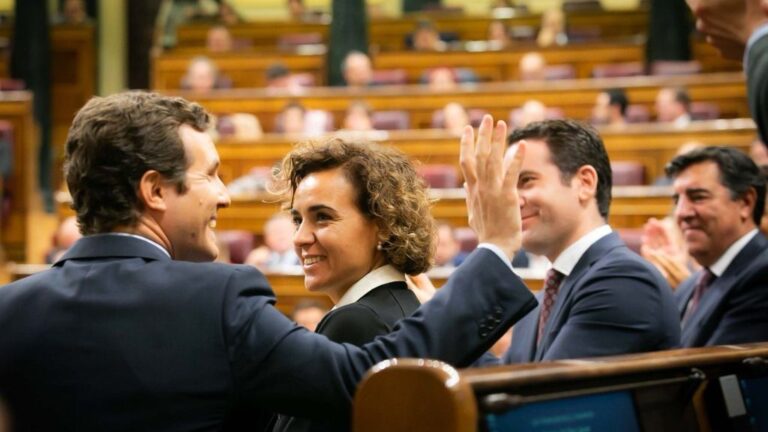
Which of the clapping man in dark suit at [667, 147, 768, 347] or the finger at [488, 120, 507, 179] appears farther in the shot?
the clapping man in dark suit at [667, 147, 768, 347]

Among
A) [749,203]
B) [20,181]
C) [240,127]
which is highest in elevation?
[749,203]

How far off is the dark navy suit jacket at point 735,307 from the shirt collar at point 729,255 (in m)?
0.02

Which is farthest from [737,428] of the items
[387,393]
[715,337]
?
[715,337]

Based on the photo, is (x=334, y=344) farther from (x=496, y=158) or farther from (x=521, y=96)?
(x=521, y=96)

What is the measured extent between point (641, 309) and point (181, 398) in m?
1.15

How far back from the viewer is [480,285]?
5.53 ft

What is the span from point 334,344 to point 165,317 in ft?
0.82

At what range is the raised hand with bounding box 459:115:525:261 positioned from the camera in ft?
5.50

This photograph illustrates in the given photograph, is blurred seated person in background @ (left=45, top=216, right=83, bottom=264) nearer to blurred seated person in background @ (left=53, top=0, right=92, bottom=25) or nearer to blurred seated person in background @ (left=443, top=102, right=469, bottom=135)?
blurred seated person in background @ (left=443, top=102, right=469, bottom=135)

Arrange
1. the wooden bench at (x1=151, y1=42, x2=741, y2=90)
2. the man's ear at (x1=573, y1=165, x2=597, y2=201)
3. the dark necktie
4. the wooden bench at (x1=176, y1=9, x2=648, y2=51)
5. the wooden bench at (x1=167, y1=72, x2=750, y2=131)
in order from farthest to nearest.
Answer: the wooden bench at (x1=176, y1=9, x2=648, y2=51) → the wooden bench at (x1=151, y1=42, x2=741, y2=90) → the wooden bench at (x1=167, y1=72, x2=750, y2=131) → the dark necktie → the man's ear at (x1=573, y1=165, x2=597, y2=201)

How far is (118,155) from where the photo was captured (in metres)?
1.70

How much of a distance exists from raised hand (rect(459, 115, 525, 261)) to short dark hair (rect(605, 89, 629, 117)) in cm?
655

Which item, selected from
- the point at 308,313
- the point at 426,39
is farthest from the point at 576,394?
the point at 426,39

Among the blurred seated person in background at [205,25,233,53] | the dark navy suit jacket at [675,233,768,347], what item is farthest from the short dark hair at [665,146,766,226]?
the blurred seated person in background at [205,25,233,53]
